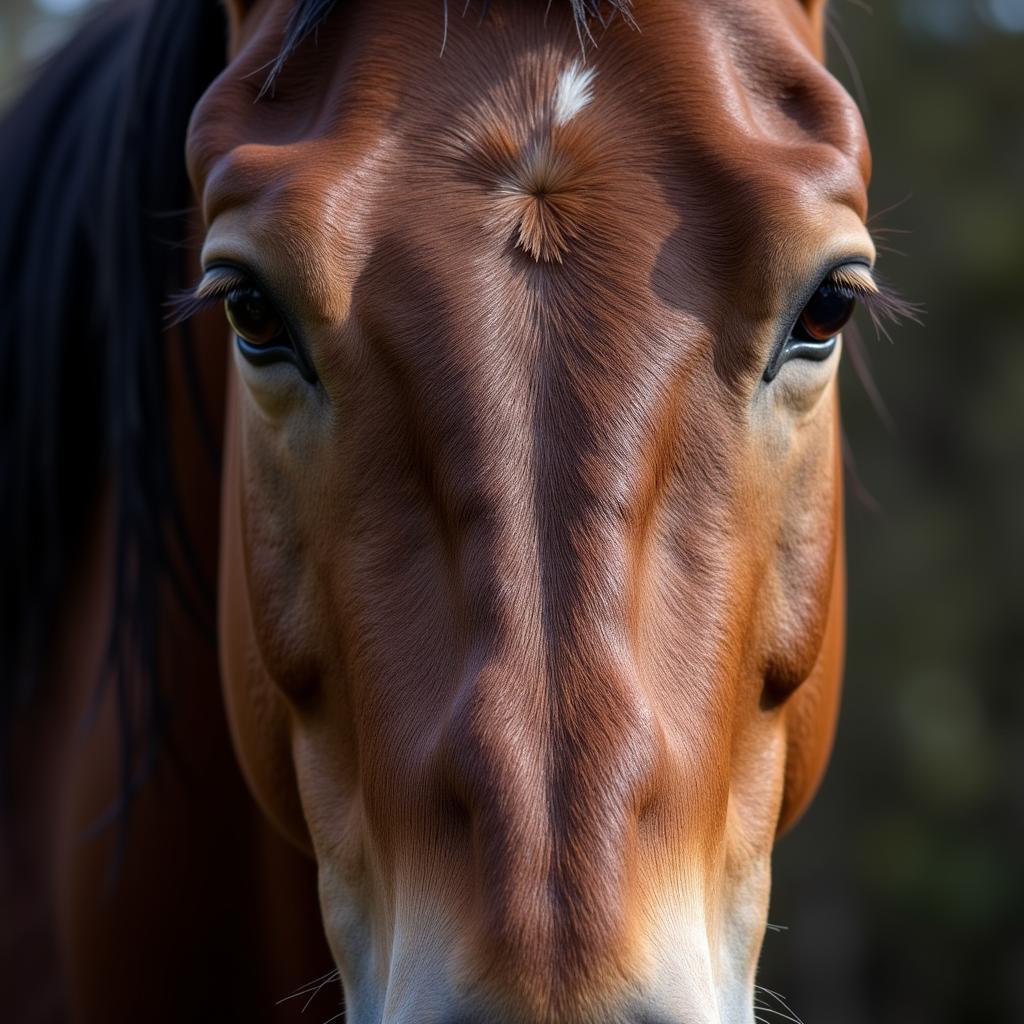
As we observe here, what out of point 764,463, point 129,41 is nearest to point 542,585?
point 764,463

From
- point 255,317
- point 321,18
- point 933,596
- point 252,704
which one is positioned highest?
point 321,18

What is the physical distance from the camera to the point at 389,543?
151 centimetres

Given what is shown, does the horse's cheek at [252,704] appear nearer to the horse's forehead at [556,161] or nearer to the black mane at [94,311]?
the black mane at [94,311]

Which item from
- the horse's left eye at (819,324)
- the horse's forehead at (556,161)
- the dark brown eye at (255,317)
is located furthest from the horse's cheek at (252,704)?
the horse's left eye at (819,324)

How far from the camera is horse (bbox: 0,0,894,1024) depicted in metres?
1.29

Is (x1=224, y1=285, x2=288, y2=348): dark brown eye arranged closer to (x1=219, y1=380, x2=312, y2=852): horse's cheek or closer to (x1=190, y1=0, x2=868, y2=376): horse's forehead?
(x1=190, y1=0, x2=868, y2=376): horse's forehead

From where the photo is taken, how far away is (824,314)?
63.7 inches

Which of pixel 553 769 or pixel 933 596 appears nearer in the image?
pixel 553 769

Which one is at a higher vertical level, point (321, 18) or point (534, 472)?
point (321, 18)

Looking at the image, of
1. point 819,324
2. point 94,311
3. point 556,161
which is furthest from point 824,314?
point 94,311

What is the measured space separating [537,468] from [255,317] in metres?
0.47

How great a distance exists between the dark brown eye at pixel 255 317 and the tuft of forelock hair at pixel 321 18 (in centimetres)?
29

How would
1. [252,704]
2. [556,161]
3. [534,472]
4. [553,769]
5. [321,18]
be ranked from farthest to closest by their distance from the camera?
1. [252,704]
2. [321,18]
3. [556,161]
4. [534,472]
5. [553,769]

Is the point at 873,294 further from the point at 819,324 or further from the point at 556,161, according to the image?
the point at 556,161
